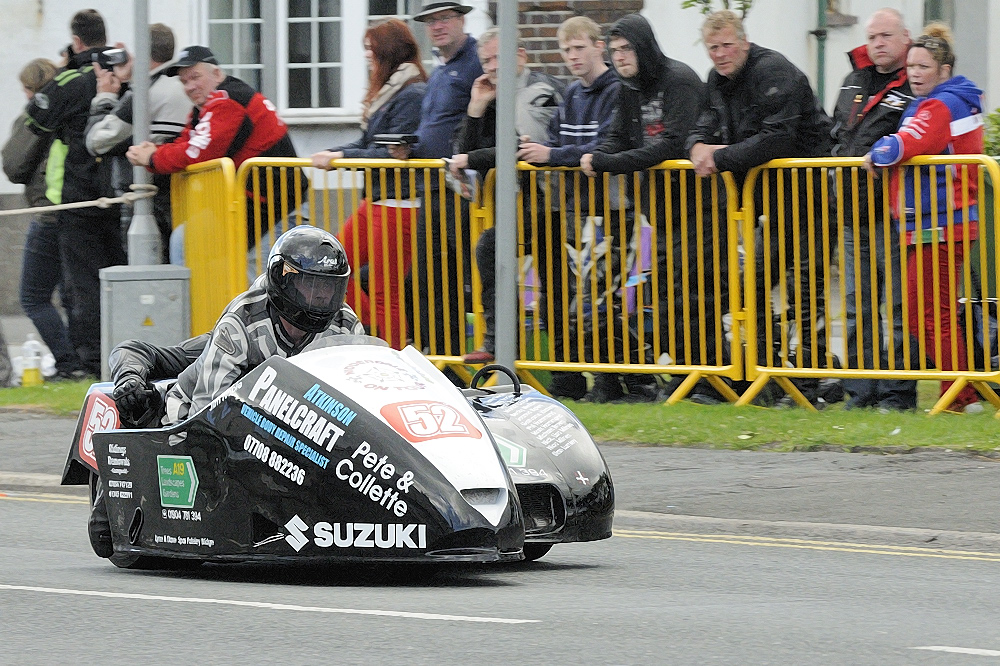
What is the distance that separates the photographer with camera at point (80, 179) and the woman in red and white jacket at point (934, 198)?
5986 millimetres

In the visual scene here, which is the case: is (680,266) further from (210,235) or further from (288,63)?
(288,63)

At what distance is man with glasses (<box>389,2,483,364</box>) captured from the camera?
1238cm

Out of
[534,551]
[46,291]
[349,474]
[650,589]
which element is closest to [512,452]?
[534,551]

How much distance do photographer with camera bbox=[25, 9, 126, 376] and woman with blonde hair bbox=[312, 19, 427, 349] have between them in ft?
7.51

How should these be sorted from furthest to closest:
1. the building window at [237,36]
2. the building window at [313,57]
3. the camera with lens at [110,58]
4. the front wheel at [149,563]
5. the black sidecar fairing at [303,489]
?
the building window at [237,36] < the building window at [313,57] < the camera with lens at [110,58] < the front wheel at [149,563] < the black sidecar fairing at [303,489]

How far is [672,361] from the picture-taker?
38.7ft

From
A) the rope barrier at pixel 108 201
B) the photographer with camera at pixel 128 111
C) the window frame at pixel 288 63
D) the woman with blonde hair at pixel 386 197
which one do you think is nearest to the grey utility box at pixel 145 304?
the rope barrier at pixel 108 201

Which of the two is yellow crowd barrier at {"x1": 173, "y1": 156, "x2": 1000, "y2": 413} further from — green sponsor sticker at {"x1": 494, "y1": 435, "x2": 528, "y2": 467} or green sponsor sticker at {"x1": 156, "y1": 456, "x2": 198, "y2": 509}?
green sponsor sticker at {"x1": 156, "y1": 456, "x2": 198, "y2": 509}

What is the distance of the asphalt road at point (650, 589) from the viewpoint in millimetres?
5652

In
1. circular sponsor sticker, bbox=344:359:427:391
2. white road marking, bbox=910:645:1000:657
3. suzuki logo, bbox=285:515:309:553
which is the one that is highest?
circular sponsor sticker, bbox=344:359:427:391

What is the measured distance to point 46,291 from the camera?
47.5 ft

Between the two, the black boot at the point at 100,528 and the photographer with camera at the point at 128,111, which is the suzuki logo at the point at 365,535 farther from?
the photographer with camera at the point at 128,111

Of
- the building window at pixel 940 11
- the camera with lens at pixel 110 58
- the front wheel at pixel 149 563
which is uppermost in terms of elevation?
the building window at pixel 940 11

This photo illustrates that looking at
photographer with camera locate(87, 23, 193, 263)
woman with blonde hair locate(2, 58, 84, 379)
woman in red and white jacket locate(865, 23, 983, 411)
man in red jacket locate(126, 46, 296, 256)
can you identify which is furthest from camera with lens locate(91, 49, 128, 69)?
woman in red and white jacket locate(865, 23, 983, 411)
